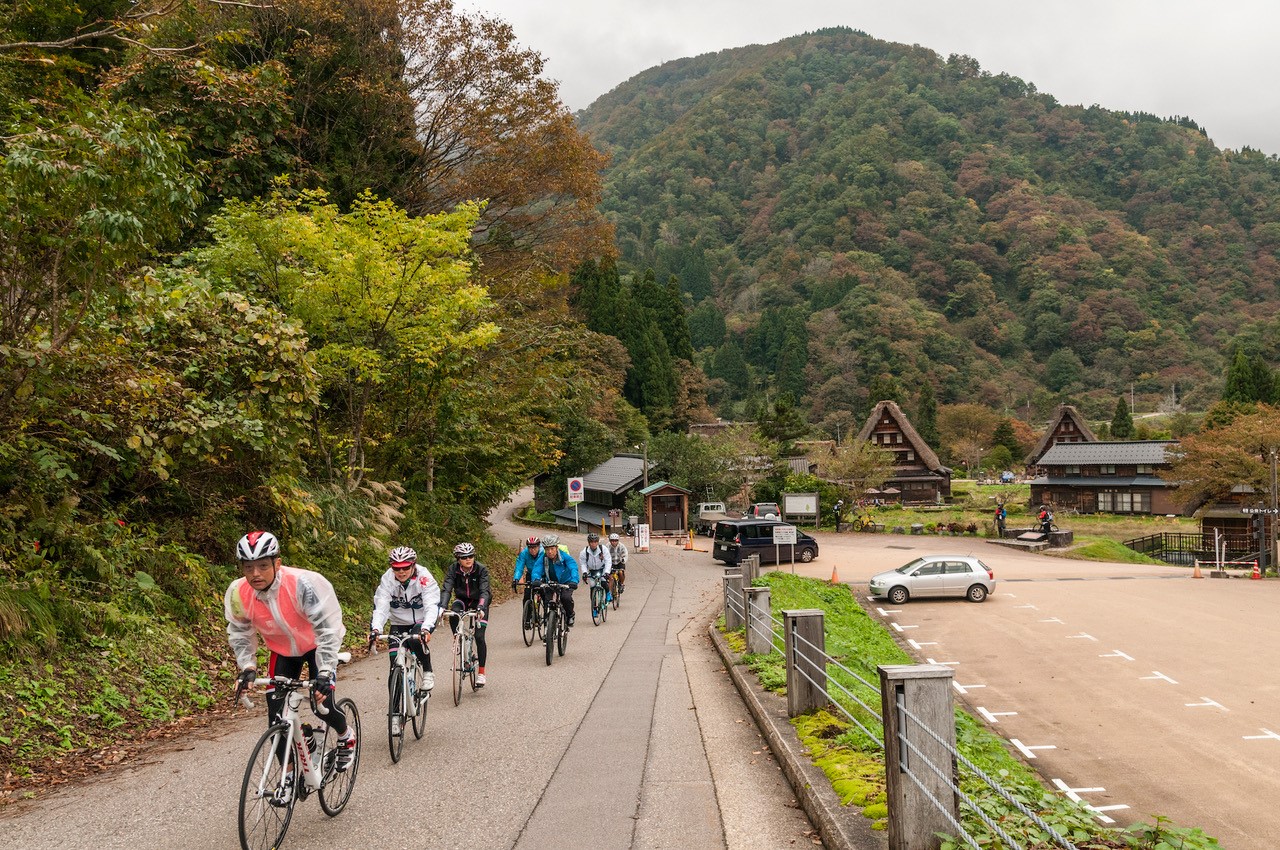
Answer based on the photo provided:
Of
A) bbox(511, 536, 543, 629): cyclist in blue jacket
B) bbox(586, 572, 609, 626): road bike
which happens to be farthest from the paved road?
bbox(586, 572, 609, 626): road bike

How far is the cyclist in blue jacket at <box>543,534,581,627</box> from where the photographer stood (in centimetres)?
1193

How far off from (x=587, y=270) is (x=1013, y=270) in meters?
82.3

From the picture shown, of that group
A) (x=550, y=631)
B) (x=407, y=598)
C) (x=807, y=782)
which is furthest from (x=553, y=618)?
(x=807, y=782)

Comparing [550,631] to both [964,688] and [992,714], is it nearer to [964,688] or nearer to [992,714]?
[992,714]

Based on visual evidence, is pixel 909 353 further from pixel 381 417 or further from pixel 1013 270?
pixel 381 417

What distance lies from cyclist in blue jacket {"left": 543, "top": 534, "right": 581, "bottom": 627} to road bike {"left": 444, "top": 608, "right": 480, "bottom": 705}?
8.34ft

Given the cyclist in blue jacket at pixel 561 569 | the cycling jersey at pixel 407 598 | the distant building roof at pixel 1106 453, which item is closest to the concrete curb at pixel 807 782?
the cycling jersey at pixel 407 598

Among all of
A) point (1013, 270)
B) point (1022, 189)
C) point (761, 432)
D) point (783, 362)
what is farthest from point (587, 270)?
point (1022, 189)

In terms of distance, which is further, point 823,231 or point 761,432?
point 823,231

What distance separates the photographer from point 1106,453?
59.5 meters

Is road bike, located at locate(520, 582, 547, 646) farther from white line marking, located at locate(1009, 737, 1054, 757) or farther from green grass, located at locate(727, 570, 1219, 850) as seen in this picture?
white line marking, located at locate(1009, 737, 1054, 757)

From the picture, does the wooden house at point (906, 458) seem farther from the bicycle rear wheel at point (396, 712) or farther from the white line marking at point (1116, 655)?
the bicycle rear wheel at point (396, 712)

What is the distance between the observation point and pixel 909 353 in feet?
312

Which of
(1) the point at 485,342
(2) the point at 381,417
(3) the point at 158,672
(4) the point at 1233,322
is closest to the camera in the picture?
(3) the point at 158,672
